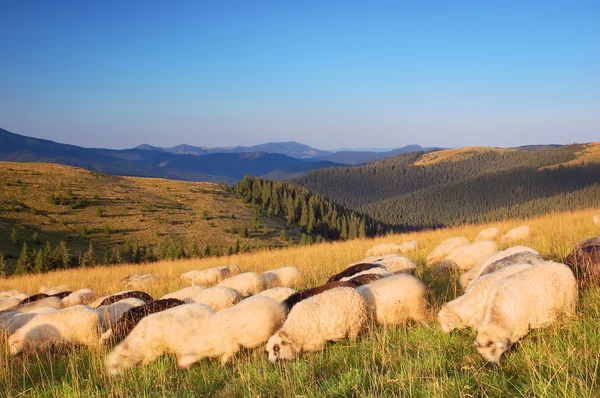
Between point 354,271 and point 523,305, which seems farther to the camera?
point 354,271

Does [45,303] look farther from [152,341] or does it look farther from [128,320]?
[152,341]

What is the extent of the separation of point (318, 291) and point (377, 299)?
945mm

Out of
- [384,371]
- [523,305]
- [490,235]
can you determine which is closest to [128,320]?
[384,371]

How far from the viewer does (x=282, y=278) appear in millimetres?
11461

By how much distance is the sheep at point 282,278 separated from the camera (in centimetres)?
1110

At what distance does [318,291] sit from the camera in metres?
6.55

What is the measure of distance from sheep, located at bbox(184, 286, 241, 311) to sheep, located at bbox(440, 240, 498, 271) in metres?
5.14

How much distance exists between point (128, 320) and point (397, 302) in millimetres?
4222

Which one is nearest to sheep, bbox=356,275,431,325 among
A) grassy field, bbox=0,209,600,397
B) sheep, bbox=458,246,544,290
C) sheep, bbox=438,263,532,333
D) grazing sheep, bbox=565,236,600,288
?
grassy field, bbox=0,209,600,397

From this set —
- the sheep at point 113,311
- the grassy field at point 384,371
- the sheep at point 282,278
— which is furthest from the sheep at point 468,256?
the sheep at point 113,311

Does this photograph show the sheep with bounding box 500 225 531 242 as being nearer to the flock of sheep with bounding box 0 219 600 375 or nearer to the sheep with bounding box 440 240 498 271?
the sheep with bounding box 440 240 498 271

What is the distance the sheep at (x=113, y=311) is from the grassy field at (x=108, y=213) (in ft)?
109

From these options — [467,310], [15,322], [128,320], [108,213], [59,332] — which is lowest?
[108,213]

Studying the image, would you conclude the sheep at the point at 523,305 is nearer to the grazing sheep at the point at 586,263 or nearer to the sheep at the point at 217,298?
the grazing sheep at the point at 586,263
